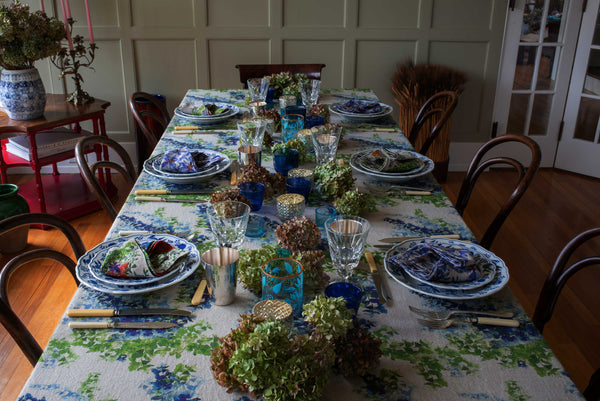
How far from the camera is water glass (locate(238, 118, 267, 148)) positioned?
1805 mm

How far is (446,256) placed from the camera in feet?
3.91

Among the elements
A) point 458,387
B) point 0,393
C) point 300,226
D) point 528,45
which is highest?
point 528,45

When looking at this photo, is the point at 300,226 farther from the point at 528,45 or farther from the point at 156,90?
the point at 528,45

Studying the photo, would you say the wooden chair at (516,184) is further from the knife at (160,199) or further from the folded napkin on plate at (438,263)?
the knife at (160,199)

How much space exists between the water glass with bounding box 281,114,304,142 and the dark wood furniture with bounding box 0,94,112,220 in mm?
1406

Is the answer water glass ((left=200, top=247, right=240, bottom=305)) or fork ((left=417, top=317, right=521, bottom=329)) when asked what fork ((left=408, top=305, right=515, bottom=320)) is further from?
water glass ((left=200, top=247, right=240, bottom=305))

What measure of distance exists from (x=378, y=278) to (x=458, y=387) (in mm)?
346

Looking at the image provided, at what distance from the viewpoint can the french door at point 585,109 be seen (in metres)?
3.70

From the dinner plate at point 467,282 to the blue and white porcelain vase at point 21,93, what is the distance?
2.24 metres

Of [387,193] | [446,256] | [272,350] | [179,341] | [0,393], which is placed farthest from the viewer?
Answer: [0,393]

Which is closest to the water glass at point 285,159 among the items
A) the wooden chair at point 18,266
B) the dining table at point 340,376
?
the dining table at point 340,376

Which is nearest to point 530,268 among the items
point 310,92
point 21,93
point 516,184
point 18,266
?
point 516,184

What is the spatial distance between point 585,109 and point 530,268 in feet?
5.38

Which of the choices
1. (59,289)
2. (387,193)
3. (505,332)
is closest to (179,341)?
(505,332)
